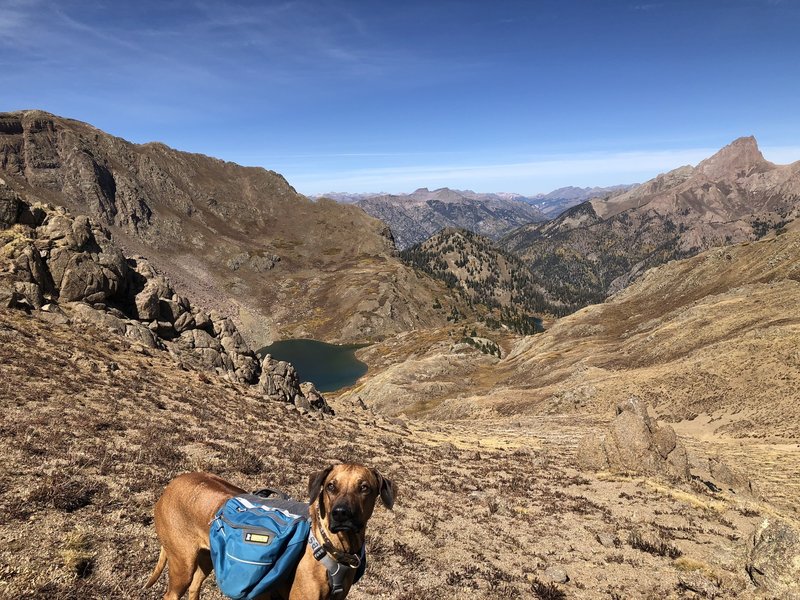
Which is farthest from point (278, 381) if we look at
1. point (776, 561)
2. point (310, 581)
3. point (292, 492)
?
point (310, 581)

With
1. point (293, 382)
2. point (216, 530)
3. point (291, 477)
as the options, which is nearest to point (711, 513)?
point (291, 477)

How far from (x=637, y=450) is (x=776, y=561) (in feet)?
58.5

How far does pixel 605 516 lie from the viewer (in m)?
20.1

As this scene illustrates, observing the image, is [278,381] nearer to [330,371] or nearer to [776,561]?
[776,561]

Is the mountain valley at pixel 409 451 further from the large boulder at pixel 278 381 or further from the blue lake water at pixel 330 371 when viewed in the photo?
the blue lake water at pixel 330 371

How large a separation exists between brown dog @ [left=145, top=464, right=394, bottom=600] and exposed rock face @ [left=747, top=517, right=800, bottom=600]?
1378 cm

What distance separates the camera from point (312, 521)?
663 centimetres

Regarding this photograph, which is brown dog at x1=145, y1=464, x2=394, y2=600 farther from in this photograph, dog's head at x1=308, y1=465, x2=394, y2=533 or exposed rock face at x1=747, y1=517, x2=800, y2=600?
exposed rock face at x1=747, y1=517, x2=800, y2=600

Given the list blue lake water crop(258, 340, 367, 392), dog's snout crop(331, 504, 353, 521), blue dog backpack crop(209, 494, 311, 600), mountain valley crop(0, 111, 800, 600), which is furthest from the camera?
blue lake water crop(258, 340, 367, 392)

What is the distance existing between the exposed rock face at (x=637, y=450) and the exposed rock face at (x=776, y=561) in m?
16.0

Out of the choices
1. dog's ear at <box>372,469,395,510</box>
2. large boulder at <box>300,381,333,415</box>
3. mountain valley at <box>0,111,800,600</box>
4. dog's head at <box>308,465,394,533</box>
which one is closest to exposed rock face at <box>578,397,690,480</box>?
mountain valley at <box>0,111,800,600</box>

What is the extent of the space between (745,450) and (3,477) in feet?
177

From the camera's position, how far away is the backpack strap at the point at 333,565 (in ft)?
20.7

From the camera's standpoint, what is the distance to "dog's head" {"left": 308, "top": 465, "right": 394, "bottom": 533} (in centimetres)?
606
